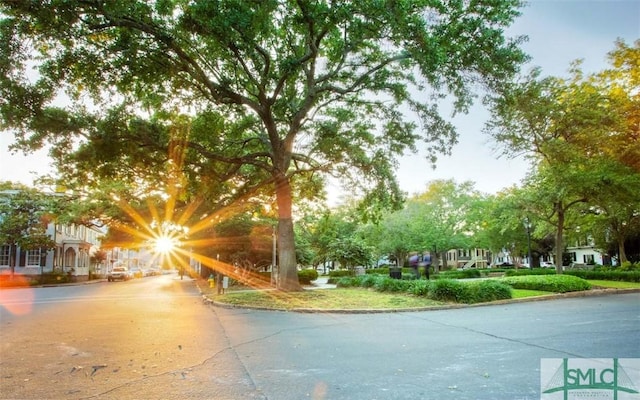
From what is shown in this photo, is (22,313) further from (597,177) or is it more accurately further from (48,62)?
(597,177)

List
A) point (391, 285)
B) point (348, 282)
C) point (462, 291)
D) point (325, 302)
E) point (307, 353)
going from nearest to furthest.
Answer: point (307, 353)
point (462, 291)
point (325, 302)
point (391, 285)
point (348, 282)

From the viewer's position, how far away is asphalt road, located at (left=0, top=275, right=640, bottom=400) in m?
4.94

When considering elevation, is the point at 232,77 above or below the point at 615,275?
above

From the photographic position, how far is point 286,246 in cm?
1950

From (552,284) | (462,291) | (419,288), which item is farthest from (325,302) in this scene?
(552,284)

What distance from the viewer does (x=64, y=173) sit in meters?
19.7

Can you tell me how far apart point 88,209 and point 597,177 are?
32.1m

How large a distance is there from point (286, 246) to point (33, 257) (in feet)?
123

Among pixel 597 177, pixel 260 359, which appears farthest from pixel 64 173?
pixel 597 177

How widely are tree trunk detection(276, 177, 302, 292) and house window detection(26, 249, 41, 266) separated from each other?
36464 millimetres

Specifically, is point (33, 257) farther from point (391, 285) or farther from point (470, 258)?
point (470, 258)

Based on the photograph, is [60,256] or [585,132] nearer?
[585,132]

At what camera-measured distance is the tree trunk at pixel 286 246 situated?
19.1 metres

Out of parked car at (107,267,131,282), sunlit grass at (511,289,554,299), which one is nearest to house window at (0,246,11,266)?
parked car at (107,267,131,282)
